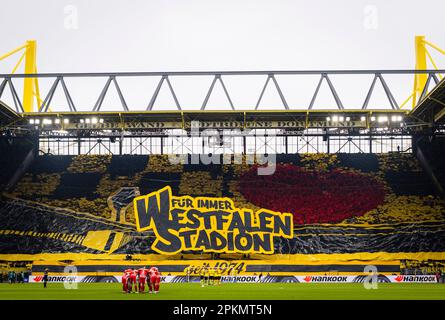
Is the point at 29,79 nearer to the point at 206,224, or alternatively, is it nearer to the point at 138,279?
the point at 206,224

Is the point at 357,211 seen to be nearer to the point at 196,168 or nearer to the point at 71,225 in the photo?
the point at 196,168

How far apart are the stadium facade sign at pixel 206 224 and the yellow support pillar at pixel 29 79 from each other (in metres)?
11.4

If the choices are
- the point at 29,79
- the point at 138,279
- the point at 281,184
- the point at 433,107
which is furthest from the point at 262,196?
the point at 138,279

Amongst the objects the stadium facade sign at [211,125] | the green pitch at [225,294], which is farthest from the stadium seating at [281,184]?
the green pitch at [225,294]

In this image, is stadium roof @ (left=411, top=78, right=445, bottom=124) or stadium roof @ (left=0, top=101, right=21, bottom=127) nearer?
stadium roof @ (left=411, top=78, right=445, bottom=124)

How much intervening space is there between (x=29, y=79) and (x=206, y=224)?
1799 centimetres

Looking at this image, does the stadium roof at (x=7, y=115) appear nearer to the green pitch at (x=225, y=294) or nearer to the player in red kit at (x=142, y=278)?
the green pitch at (x=225, y=294)

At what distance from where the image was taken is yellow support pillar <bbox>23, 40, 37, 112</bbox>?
55.5 meters

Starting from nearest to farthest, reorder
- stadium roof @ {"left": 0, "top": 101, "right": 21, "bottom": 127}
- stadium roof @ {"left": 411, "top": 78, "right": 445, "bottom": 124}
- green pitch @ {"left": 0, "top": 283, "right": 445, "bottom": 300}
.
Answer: green pitch @ {"left": 0, "top": 283, "right": 445, "bottom": 300} → stadium roof @ {"left": 411, "top": 78, "right": 445, "bottom": 124} → stadium roof @ {"left": 0, "top": 101, "right": 21, "bottom": 127}

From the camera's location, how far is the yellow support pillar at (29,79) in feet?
182

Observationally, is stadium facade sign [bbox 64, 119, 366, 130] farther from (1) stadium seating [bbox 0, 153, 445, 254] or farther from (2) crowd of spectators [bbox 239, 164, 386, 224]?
(2) crowd of spectators [bbox 239, 164, 386, 224]

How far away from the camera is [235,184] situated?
61312mm

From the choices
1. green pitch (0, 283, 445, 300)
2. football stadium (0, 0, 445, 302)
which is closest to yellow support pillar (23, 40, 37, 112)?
football stadium (0, 0, 445, 302)

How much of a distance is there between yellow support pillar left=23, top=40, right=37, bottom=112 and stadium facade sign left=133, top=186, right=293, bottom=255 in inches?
450
